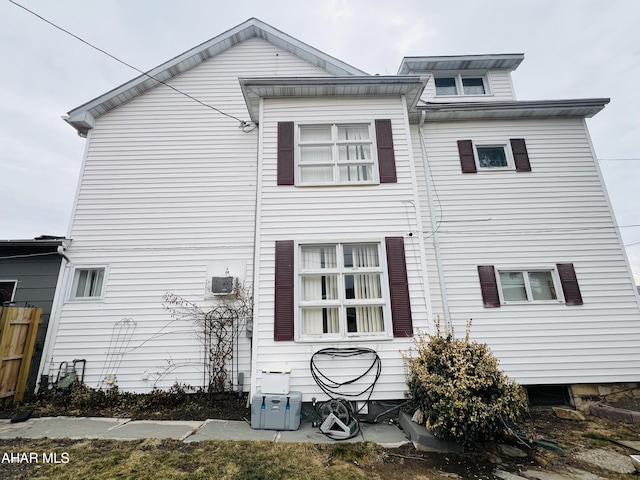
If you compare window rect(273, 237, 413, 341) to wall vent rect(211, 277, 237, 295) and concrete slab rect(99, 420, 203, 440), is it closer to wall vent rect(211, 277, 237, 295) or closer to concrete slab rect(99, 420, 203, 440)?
wall vent rect(211, 277, 237, 295)

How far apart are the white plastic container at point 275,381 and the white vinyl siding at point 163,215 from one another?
139 centimetres

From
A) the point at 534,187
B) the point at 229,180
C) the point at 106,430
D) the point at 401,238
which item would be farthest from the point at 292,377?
the point at 534,187

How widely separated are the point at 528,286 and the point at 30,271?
1093 centimetres

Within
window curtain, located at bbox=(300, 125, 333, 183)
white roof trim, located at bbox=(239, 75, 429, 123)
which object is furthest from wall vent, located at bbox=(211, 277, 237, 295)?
white roof trim, located at bbox=(239, 75, 429, 123)

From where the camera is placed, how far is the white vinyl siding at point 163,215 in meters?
5.68

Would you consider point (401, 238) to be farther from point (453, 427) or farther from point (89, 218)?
point (89, 218)

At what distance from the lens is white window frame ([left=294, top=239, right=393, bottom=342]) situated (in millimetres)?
4797

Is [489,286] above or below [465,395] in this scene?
above

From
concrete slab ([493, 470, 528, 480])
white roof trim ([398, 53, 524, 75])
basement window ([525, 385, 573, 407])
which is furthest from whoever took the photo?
white roof trim ([398, 53, 524, 75])

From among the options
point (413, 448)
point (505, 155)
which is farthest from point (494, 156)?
point (413, 448)

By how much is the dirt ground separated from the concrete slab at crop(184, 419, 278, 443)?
0.25 meters

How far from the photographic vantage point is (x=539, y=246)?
6.01m

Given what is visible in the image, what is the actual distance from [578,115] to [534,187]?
238 cm

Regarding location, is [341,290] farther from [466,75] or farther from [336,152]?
[466,75]
